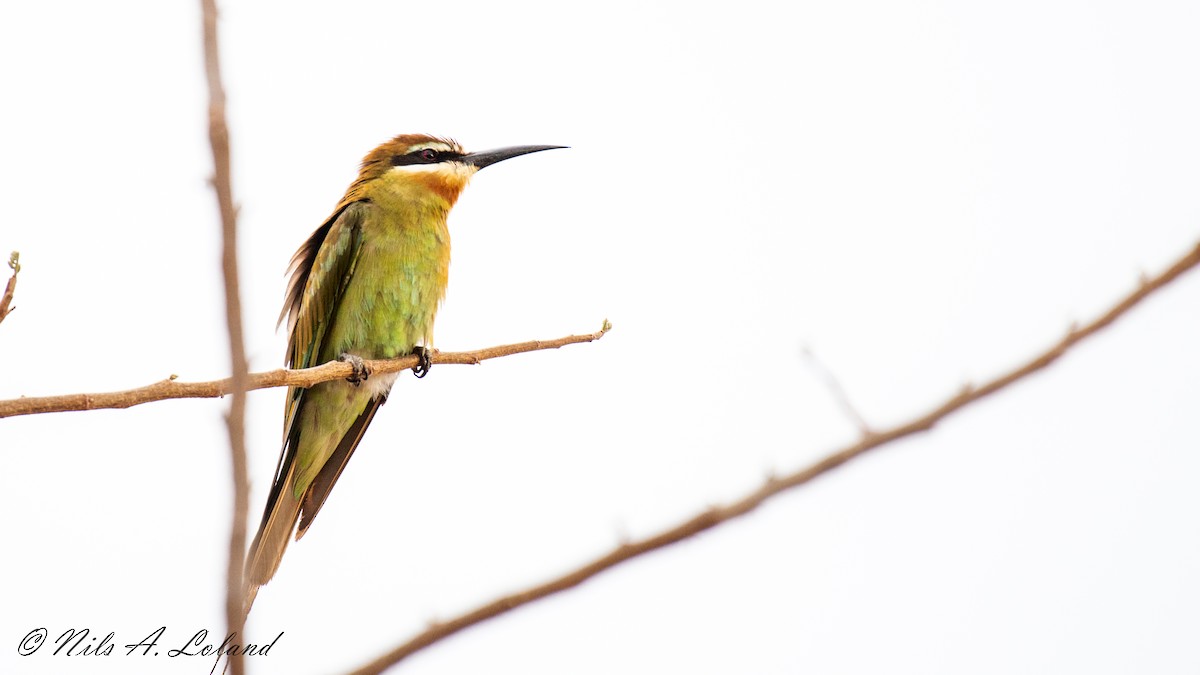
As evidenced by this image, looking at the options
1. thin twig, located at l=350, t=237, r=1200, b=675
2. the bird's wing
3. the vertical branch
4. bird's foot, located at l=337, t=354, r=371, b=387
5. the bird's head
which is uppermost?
the bird's head

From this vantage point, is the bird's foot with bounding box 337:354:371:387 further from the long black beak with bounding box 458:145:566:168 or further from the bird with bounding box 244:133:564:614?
the long black beak with bounding box 458:145:566:168

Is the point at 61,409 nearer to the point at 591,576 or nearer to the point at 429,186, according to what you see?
the point at 591,576

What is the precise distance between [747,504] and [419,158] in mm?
3737

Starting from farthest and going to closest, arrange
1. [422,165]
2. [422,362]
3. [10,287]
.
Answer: [422,165] → [422,362] → [10,287]

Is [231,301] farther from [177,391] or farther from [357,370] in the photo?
[357,370]

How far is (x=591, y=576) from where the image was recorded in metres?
1.01

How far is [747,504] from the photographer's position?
3.32 ft

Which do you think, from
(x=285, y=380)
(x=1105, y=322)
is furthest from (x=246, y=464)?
(x=285, y=380)

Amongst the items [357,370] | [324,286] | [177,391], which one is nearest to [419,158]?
[324,286]

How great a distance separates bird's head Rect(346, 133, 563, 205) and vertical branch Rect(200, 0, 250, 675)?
3.44m

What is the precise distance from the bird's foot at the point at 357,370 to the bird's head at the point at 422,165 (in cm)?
71

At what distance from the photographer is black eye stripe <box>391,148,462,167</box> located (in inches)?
179

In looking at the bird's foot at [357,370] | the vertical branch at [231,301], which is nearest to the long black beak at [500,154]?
the bird's foot at [357,370]

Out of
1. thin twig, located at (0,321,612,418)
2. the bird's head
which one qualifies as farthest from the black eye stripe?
thin twig, located at (0,321,612,418)
